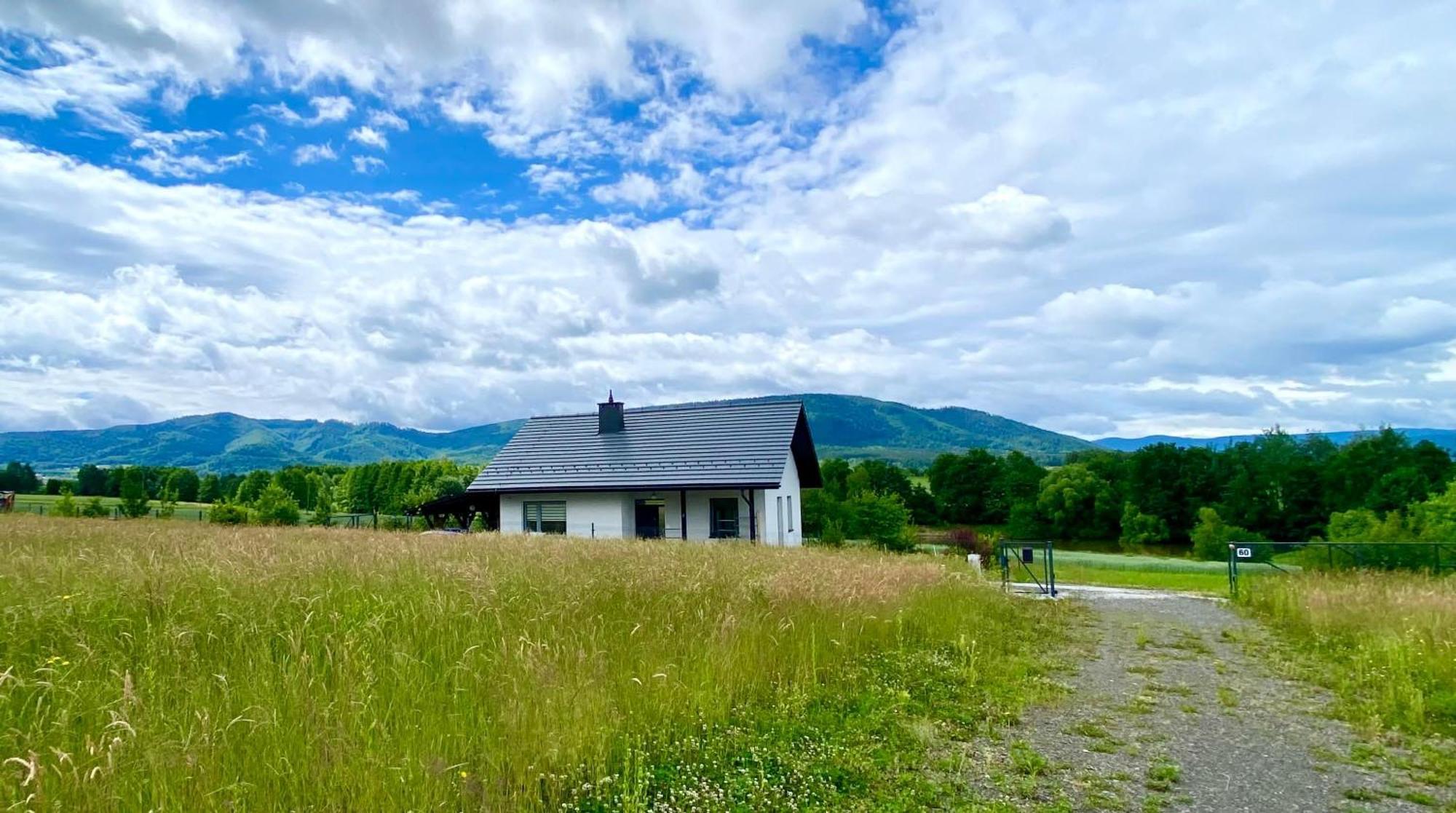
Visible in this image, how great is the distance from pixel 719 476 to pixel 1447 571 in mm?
19410

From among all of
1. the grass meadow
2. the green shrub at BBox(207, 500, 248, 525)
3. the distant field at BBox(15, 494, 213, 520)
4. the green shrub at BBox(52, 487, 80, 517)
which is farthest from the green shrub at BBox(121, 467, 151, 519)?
the grass meadow

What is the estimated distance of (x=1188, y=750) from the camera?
5.91 meters

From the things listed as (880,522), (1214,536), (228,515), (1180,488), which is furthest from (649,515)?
(1180,488)

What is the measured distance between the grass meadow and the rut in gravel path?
0.53 m

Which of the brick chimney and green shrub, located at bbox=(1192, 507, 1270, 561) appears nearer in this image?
the brick chimney

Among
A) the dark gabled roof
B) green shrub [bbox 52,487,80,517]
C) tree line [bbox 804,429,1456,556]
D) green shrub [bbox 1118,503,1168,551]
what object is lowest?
green shrub [bbox 1118,503,1168,551]

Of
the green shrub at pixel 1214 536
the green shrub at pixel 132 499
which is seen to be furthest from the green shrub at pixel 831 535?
the green shrub at pixel 1214 536

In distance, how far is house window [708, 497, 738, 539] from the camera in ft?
90.5

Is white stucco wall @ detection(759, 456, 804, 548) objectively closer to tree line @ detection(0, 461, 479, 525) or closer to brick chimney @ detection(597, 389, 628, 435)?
brick chimney @ detection(597, 389, 628, 435)

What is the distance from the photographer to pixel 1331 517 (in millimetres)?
51969

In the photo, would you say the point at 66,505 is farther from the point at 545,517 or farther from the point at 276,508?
the point at 545,517

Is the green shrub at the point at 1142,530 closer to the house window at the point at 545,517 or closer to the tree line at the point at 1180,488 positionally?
the tree line at the point at 1180,488

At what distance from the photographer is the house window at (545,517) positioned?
2958 cm

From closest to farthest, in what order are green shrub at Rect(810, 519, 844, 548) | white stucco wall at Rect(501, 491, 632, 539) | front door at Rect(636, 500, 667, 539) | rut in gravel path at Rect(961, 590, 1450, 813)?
rut in gravel path at Rect(961, 590, 1450, 813), white stucco wall at Rect(501, 491, 632, 539), front door at Rect(636, 500, 667, 539), green shrub at Rect(810, 519, 844, 548)
